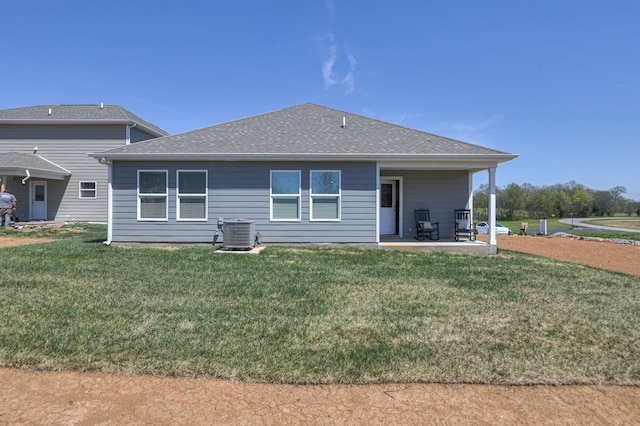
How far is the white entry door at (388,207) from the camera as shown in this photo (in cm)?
1266

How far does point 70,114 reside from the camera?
1906 centimetres

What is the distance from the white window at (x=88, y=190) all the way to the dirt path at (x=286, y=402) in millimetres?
17890

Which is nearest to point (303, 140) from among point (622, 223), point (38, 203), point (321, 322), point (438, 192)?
point (438, 192)

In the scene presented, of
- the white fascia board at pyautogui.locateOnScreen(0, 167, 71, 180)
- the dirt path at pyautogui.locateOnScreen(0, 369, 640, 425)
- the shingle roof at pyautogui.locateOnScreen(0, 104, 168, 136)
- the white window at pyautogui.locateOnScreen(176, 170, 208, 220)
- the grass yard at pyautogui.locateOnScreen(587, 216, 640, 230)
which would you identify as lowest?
the dirt path at pyautogui.locateOnScreen(0, 369, 640, 425)

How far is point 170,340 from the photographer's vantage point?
12.1 feet

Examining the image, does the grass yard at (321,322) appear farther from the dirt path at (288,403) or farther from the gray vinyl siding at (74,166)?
the gray vinyl siding at (74,166)

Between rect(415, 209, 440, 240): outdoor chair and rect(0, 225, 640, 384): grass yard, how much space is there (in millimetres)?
3793

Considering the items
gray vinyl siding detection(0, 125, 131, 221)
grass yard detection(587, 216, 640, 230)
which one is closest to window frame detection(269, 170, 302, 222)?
gray vinyl siding detection(0, 125, 131, 221)

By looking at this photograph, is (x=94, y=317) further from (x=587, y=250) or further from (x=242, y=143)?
(x=587, y=250)

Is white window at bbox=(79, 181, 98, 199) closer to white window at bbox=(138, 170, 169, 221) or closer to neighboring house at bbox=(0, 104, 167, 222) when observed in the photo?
neighboring house at bbox=(0, 104, 167, 222)

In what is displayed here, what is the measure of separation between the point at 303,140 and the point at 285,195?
1888mm

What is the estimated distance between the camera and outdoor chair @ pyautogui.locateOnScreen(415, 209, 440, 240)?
11.8 metres

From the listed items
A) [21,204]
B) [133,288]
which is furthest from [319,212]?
[21,204]

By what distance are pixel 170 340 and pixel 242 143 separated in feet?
26.9
